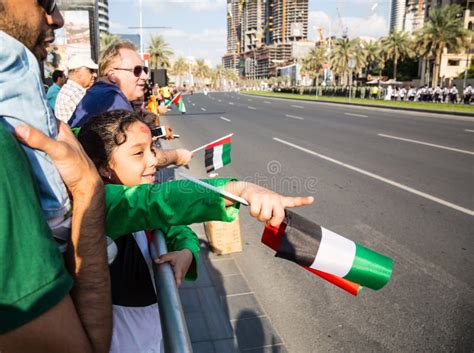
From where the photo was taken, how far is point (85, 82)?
16.3 ft

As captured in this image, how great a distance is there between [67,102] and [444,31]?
174ft

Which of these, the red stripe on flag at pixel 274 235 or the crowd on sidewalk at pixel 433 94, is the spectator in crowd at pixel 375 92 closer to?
the crowd on sidewalk at pixel 433 94

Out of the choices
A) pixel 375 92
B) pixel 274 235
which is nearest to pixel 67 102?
pixel 274 235

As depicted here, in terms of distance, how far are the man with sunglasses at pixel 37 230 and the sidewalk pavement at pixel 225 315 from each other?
1928 mm

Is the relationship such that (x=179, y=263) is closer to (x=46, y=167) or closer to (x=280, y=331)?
(x=46, y=167)

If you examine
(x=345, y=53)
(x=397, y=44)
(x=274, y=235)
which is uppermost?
(x=397, y=44)

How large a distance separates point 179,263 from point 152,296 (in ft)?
0.50

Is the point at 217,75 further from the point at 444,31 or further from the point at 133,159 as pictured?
the point at 133,159

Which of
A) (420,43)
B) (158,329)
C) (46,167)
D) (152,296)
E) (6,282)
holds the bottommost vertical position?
(158,329)

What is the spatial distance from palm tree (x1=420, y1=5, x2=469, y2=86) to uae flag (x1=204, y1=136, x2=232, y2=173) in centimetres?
4985

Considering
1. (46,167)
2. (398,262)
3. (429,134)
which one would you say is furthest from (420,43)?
(46,167)

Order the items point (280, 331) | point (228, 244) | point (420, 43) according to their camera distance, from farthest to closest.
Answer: point (420, 43) < point (228, 244) < point (280, 331)

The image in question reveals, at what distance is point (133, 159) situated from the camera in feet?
5.23

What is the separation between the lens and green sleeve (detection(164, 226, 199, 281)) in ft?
5.36
